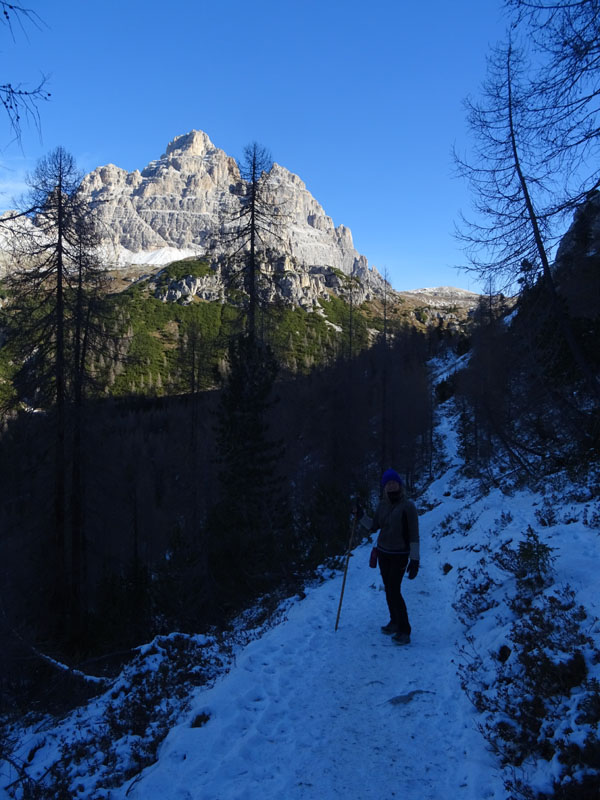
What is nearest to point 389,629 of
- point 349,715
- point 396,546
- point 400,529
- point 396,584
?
point 396,584

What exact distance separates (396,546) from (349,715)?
7.56 ft

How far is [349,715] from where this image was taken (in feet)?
14.3

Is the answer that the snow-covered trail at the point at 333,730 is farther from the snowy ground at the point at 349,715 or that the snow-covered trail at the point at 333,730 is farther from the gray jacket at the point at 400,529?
the gray jacket at the point at 400,529

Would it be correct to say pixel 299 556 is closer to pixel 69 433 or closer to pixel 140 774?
pixel 69 433

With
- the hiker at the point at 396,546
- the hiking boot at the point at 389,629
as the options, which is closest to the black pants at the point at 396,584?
the hiker at the point at 396,546

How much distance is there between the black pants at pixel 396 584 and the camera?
6.14 meters

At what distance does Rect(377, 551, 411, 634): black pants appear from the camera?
6.14m

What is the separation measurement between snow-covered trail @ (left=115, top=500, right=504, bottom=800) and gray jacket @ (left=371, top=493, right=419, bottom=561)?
1.31 m

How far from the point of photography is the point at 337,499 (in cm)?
1822

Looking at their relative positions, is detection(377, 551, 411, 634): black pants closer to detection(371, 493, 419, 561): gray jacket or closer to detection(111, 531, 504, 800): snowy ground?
detection(371, 493, 419, 561): gray jacket

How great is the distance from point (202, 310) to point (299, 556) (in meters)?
119

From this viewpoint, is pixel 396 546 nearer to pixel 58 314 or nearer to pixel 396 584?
pixel 396 584

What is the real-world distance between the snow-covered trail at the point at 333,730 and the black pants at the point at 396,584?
310 mm

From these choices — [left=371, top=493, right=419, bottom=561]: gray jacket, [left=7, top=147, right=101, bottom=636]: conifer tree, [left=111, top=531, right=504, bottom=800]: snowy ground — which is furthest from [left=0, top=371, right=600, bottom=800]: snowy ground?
[left=7, top=147, right=101, bottom=636]: conifer tree
